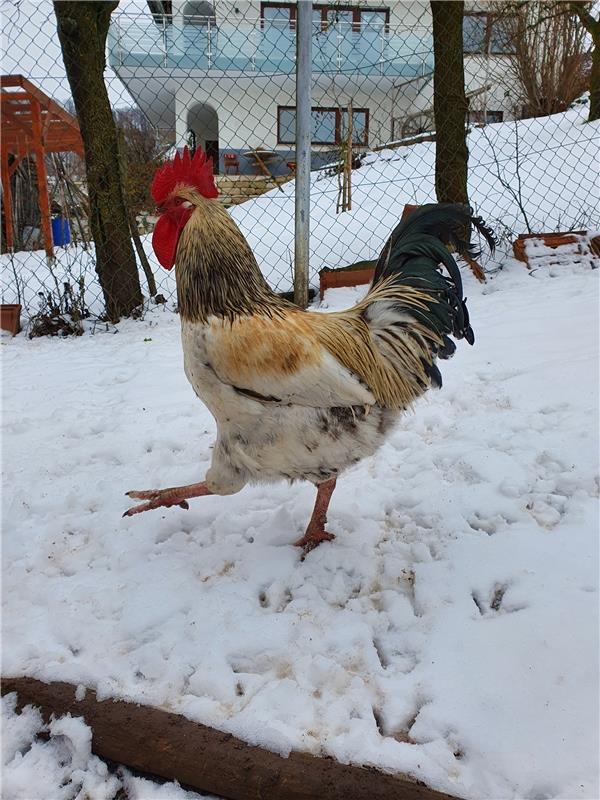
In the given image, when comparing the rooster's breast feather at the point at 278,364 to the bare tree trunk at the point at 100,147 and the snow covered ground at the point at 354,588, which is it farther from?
the bare tree trunk at the point at 100,147

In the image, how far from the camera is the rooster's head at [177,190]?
2178 mm

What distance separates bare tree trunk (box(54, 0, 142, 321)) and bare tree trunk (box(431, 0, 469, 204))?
10.0ft

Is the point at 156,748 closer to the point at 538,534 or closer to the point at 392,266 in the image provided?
the point at 538,534

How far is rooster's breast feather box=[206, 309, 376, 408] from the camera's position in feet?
6.16

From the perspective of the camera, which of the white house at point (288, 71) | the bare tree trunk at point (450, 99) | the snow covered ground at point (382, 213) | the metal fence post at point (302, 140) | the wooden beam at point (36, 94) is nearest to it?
the metal fence post at point (302, 140)

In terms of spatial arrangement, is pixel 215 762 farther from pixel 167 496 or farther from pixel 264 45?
pixel 264 45

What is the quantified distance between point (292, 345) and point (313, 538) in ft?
2.76

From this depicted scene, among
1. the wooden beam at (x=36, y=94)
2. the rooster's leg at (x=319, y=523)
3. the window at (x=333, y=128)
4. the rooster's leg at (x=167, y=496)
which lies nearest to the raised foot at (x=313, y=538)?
the rooster's leg at (x=319, y=523)

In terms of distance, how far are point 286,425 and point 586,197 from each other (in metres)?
7.26

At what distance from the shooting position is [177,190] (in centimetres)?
218

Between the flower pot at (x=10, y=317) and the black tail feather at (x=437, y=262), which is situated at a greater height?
the black tail feather at (x=437, y=262)

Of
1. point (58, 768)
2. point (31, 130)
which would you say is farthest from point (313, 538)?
point (31, 130)

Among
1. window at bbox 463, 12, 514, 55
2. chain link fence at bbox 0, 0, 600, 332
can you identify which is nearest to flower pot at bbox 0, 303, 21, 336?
chain link fence at bbox 0, 0, 600, 332

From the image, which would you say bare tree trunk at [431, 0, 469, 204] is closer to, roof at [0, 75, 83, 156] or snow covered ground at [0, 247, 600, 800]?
snow covered ground at [0, 247, 600, 800]
